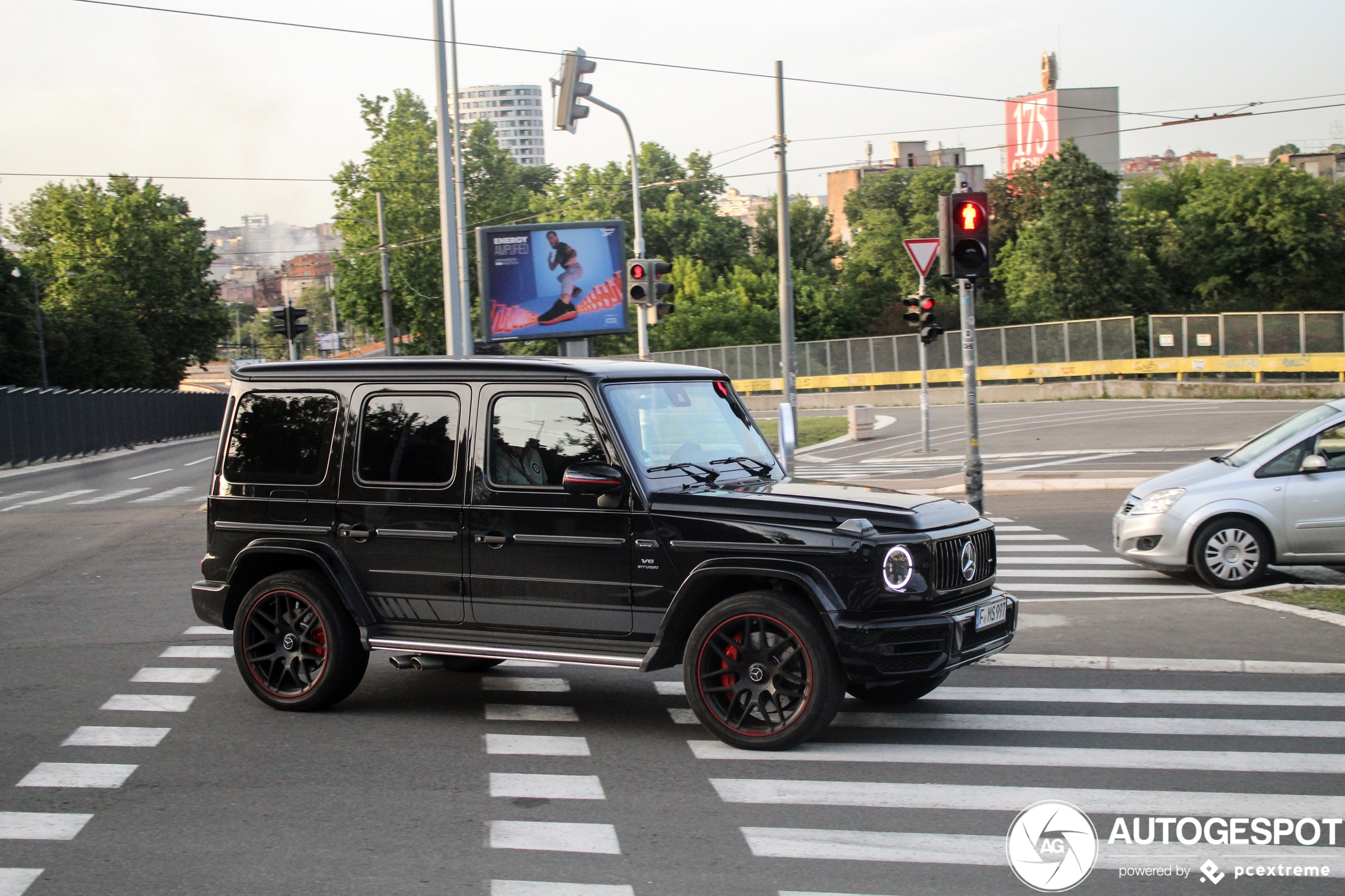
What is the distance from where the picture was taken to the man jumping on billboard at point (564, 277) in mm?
28031

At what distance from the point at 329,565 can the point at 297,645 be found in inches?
21.8

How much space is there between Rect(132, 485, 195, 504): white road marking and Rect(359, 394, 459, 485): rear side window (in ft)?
63.1

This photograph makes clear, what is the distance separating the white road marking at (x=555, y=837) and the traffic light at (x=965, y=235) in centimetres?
815

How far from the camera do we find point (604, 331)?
28.8m

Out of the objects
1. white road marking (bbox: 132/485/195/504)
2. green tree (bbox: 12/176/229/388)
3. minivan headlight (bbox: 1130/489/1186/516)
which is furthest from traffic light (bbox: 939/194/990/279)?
green tree (bbox: 12/176/229/388)

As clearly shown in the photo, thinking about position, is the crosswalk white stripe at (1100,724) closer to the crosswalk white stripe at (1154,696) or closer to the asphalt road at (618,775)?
the asphalt road at (618,775)

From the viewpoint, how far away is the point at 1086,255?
72000 mm

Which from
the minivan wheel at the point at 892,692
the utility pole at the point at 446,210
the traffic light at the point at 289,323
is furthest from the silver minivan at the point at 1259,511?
the traffic light at the point at 289,323

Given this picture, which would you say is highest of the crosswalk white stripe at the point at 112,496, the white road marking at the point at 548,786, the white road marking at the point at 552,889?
the white road marking at the point at 552,889

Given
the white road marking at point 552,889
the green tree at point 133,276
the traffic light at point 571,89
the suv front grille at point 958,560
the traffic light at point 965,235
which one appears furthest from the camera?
the green tree at point 133,276

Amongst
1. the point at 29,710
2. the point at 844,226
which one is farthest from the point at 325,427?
the point at 844,226

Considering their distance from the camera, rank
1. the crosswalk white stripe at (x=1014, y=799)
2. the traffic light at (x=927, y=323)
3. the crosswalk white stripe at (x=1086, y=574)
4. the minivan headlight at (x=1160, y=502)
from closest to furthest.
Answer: the crosswalk white stripe at (x=1014, y=799), the minivan headlight at (x=1160, y=502), the crosswalk white stripe at (x=1086, y=574), the traffic light at (x=927, y=323)

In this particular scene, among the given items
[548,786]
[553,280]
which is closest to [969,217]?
[548,786]

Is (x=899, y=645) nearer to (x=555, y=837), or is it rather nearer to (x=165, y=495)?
(x=555, y=837)
